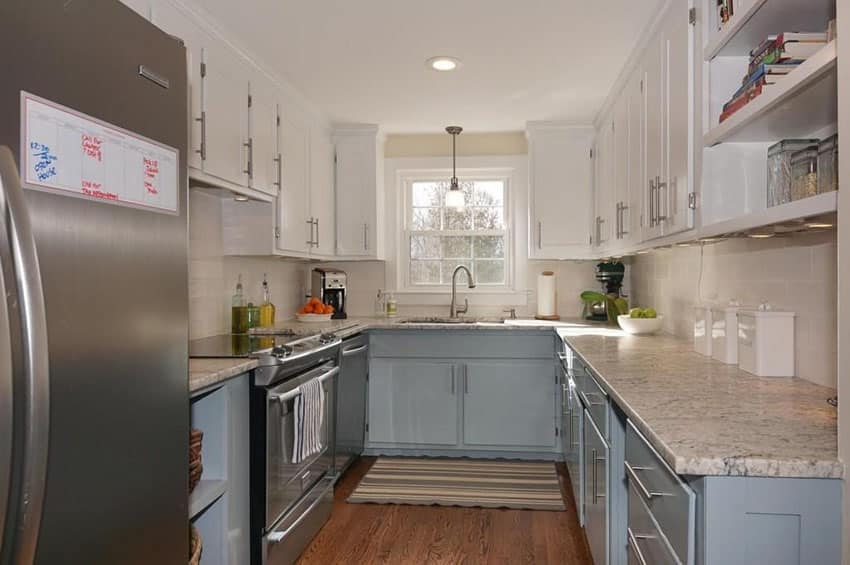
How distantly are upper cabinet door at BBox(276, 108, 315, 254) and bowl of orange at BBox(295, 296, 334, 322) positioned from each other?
458mm

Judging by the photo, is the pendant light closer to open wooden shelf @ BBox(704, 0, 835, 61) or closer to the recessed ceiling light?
the recessed ceiling light

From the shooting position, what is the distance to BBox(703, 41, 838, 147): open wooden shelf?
1.27m

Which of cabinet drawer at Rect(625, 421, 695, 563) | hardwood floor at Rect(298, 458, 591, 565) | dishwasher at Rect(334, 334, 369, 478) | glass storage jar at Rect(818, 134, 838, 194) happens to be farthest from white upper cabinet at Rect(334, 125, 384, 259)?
glass storage jar at Rect(818, 134, 838, 194)

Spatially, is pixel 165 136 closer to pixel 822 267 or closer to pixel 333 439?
pixel 822 267

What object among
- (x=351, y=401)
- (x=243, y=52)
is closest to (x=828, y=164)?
(x=243, y=52)

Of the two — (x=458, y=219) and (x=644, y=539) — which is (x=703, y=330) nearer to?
(x=644, y=539)

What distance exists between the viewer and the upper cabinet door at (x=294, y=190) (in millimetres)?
3582

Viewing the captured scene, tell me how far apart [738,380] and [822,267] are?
410 mm

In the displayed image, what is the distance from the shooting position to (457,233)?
16.5 ft

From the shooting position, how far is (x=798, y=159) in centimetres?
164

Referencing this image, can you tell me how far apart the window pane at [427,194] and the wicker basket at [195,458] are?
324 cm

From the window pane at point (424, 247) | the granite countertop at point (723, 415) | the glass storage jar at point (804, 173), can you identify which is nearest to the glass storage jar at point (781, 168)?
the glass storage jar at point (804, 173)

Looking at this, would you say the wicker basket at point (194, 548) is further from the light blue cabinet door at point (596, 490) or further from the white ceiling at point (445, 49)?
the white ceiling at point (445, 49)

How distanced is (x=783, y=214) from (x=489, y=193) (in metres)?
3.68
